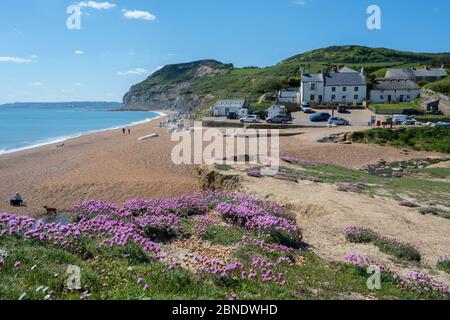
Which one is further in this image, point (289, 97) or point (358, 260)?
point (289, 97)

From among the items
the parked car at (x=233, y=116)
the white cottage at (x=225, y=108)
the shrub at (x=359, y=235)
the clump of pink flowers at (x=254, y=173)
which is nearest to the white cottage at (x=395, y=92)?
the white cottage at (x=225, y=108)

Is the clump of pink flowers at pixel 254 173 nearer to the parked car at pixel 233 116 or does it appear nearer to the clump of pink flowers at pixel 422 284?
the clump of pink flowers at pixel 422 284

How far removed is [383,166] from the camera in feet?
99.5

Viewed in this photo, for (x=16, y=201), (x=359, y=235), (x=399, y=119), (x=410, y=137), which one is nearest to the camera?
(x=359, y=235)

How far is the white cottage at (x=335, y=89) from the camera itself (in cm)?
7347

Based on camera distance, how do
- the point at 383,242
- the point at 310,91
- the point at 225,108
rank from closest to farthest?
the point at 383,242
the point at 225,108
the point at 310,91

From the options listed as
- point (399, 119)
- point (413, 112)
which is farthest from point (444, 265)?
point (413, 112)

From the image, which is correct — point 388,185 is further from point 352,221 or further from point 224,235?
point 224,235

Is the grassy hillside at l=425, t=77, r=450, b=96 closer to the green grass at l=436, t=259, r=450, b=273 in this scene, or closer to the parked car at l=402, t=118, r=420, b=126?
the parked car at l=402, t=118, r=420, b=126

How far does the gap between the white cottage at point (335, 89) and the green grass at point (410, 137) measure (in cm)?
3314

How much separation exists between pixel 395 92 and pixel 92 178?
65217 millimetres

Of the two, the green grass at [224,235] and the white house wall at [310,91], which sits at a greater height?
the white house wall at [310,91]

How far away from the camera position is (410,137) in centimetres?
4009
